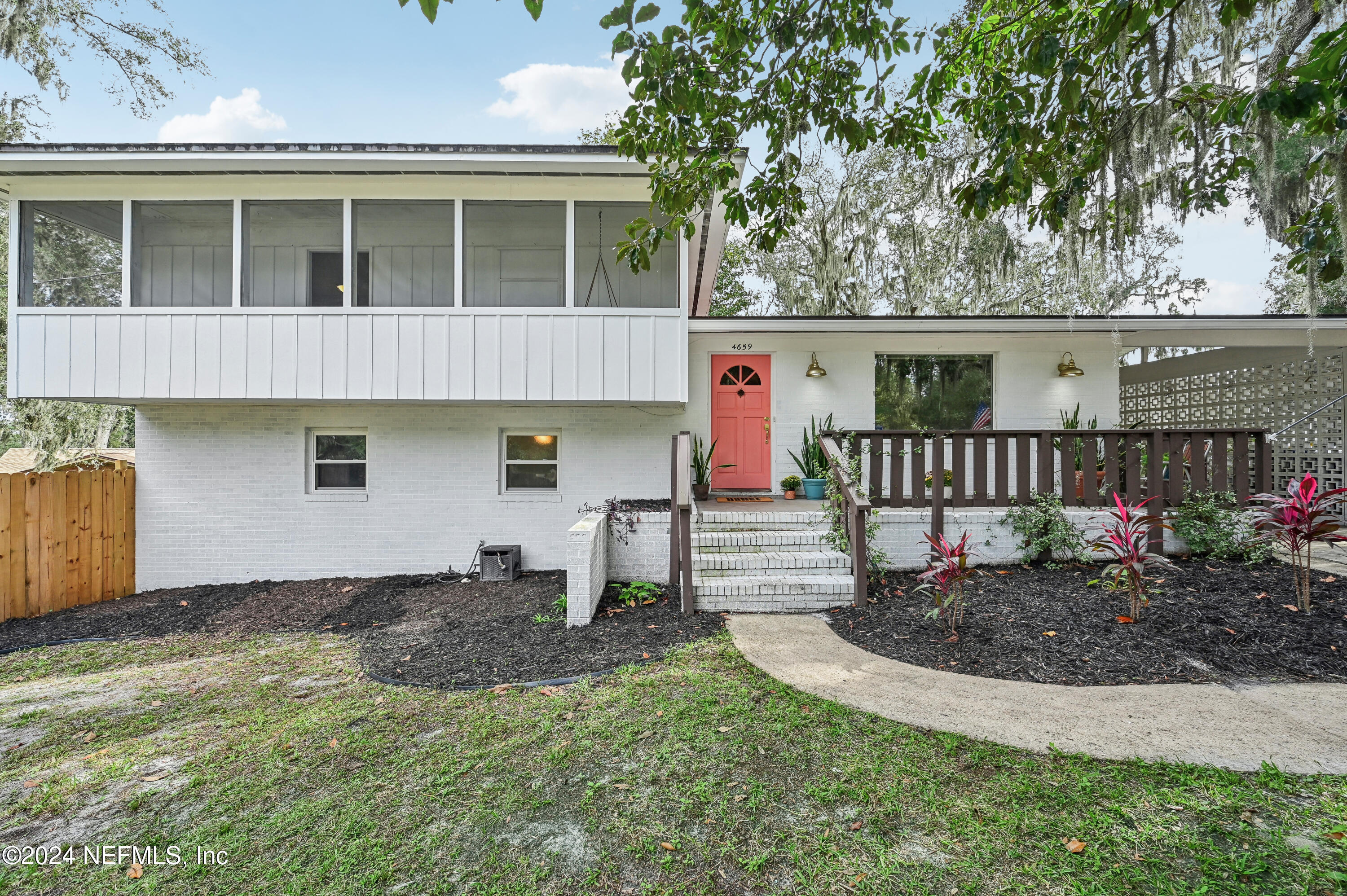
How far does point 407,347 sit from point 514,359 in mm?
1126

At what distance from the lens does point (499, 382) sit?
6215mm

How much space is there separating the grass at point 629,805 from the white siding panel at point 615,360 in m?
3.51

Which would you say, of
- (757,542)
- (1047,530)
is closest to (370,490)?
(757,542)

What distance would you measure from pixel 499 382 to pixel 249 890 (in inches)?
191

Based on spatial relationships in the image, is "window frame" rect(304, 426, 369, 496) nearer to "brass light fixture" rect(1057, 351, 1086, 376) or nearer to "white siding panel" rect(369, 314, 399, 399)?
"white siding panel" rect(369, 314, 399, 399)

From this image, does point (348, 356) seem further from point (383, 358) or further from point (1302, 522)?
point (1302, 522)

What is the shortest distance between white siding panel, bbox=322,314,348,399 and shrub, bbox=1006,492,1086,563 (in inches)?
271

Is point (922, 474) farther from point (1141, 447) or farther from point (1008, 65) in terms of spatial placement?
point (1008, 65)

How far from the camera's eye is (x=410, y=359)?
6207mm

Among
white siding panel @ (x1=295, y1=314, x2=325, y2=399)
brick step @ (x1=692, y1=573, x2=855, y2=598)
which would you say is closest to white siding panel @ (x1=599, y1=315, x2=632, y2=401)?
brick step @ (x1=692, y1=573, x2=855, y2=598)

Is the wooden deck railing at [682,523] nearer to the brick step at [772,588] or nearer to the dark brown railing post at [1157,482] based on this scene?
the brick step at [772,588]

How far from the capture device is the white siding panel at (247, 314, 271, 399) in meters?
6.16

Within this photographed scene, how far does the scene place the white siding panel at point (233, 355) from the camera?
242 inches

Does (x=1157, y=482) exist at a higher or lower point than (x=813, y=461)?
lower
